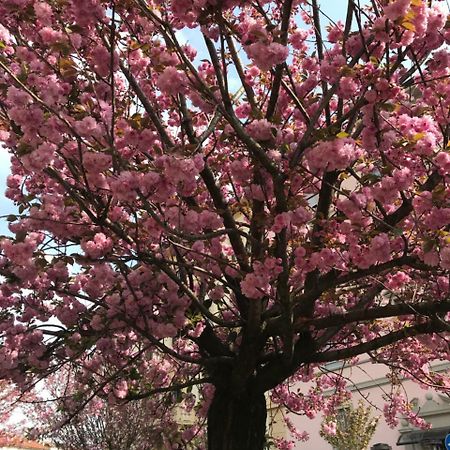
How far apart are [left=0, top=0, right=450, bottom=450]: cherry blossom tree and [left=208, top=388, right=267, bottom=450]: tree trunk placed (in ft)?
0.06

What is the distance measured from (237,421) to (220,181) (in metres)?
2.52

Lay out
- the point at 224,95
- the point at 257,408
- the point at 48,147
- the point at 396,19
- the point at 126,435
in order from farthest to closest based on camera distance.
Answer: the point at 126,435 < the point at 257,408 < the point at 224,95 < the point at 48,147 < the point at 396,19

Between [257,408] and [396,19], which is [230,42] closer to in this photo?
[396,19]

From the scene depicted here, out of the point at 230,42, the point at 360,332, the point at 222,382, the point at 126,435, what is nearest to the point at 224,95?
the point at 230,42

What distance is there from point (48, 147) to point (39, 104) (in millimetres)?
376

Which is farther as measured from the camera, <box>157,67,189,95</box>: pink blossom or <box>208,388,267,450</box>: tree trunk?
<box>208,388,267,450</box>: tree trunk

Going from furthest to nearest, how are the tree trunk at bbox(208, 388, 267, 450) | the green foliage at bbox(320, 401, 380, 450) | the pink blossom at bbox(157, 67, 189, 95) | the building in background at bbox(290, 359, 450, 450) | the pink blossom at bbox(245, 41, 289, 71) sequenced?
1. the green foliage at bbox(320, 401, 380, 450)
2. the building in background at bbox(290, 359, 450, 450)
3. the tree trunk at bbox(208, 388, 267, 450)
4. the pink blossom at bbox(157, 67, 189, 95)
5. the pink blossom at bbox(245, 41, 289, 71)

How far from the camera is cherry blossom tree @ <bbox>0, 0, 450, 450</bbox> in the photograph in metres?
3.63

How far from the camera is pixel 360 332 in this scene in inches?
265

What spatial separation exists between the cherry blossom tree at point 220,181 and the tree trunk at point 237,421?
2cm

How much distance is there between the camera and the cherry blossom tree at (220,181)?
11.9 ft

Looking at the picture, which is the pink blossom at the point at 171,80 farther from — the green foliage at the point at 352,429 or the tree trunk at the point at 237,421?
the green foliage at the point at 352,429

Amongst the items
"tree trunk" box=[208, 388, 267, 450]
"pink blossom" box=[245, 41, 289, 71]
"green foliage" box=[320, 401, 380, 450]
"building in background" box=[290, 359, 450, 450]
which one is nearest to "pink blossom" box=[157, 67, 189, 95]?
"pink blossom" box=[245, 41, 289, 71]

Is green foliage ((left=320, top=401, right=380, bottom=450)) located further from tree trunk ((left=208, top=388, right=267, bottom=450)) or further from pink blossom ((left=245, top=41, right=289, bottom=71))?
pink blossom ((left=245, top=41, right=289, bottom=71))
